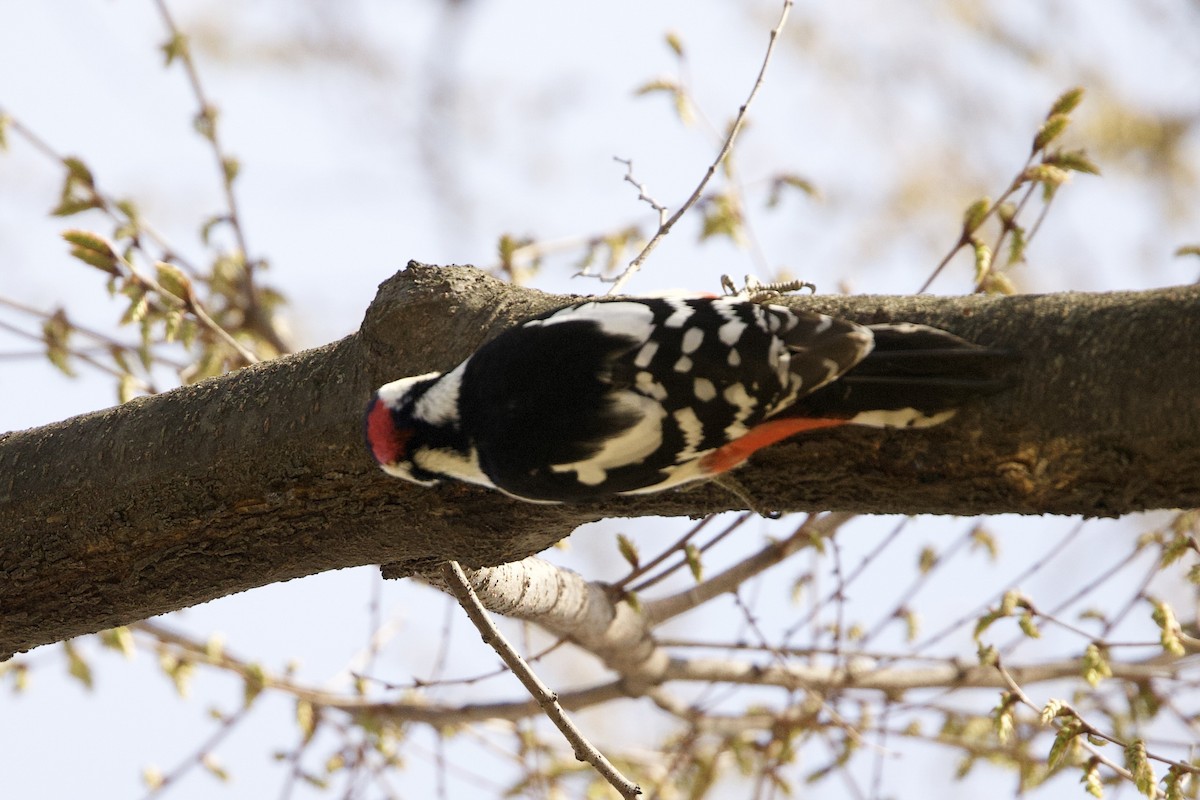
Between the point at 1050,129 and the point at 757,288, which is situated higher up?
the point at 1050,129

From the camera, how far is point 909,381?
185 cm

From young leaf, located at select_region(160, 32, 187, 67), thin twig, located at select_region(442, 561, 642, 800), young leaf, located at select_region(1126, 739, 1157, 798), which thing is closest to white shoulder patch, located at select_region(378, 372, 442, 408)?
thin twig, located at select_region(442, 561, 642, 800)

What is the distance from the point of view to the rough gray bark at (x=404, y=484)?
1.75m

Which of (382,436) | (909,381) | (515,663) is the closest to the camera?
(909,381)

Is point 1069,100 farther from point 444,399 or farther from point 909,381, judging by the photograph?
point 444,399

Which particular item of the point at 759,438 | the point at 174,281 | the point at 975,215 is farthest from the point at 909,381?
the point at 174,281

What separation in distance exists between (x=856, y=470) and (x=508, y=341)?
73cm

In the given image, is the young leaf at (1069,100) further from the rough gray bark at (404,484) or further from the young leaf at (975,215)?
the rough gray bark at (404,484)

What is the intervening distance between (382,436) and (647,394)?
54 centimetres

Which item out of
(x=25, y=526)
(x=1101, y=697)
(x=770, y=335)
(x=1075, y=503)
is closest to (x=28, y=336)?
(x=25, y=526)

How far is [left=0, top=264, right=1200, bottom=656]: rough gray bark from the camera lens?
5.75 feet

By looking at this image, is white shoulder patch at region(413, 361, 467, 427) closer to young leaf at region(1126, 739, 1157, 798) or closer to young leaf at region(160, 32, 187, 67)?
young leaf at region(1126, 739, 1157, 798)

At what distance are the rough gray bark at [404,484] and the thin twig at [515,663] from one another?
0.27 feet

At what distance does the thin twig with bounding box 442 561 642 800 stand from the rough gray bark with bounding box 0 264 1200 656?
0.08 meters
